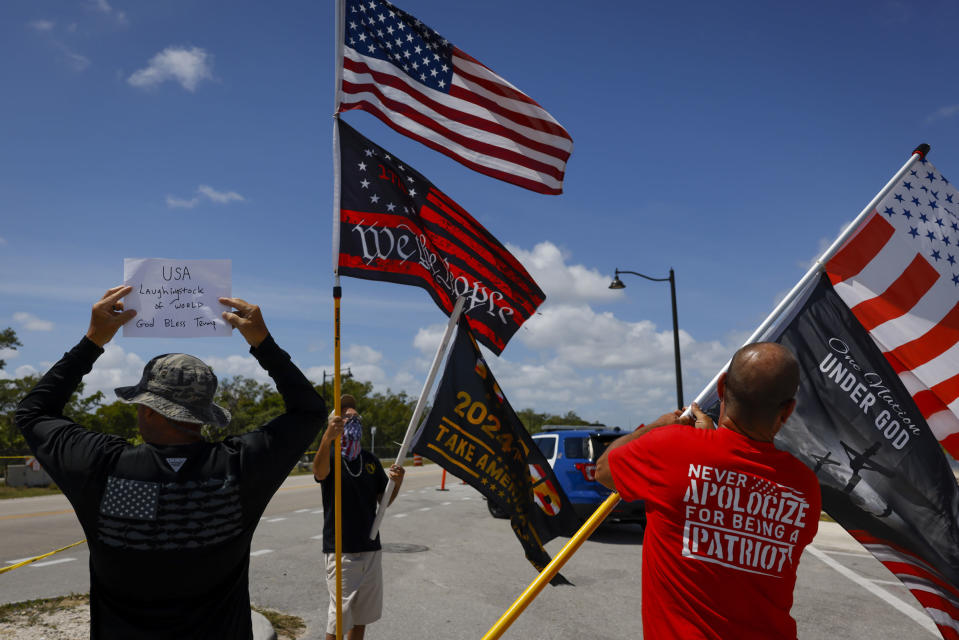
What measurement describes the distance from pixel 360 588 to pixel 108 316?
3.15 m

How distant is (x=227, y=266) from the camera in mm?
2748

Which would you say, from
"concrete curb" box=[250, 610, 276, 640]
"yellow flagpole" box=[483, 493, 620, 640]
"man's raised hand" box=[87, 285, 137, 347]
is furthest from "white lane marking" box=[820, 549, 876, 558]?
"man's raised hand" box=[87, 285, 137, 347]

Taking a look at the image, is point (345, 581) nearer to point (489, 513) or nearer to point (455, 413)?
point (455, 413)

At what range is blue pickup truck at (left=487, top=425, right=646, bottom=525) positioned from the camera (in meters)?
12.0

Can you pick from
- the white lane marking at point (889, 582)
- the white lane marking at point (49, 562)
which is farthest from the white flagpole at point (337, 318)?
the white lane marking at point (889, 582)

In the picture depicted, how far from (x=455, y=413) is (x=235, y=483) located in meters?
2.00

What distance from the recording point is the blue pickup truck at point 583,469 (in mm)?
11953

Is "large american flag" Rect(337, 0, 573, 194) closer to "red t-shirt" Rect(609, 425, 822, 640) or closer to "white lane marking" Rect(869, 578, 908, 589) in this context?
"red t-shirt" Rect(609, 425, 822, 640)

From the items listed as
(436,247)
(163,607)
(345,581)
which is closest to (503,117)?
(436,247)

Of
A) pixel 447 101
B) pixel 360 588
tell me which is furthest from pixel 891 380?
pixel 360 588

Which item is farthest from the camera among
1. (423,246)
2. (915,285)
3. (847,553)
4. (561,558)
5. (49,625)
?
(847,553)

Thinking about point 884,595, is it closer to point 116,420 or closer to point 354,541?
point 354,541

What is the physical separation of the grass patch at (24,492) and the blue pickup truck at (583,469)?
60.3 ft

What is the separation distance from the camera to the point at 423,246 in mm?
4434
